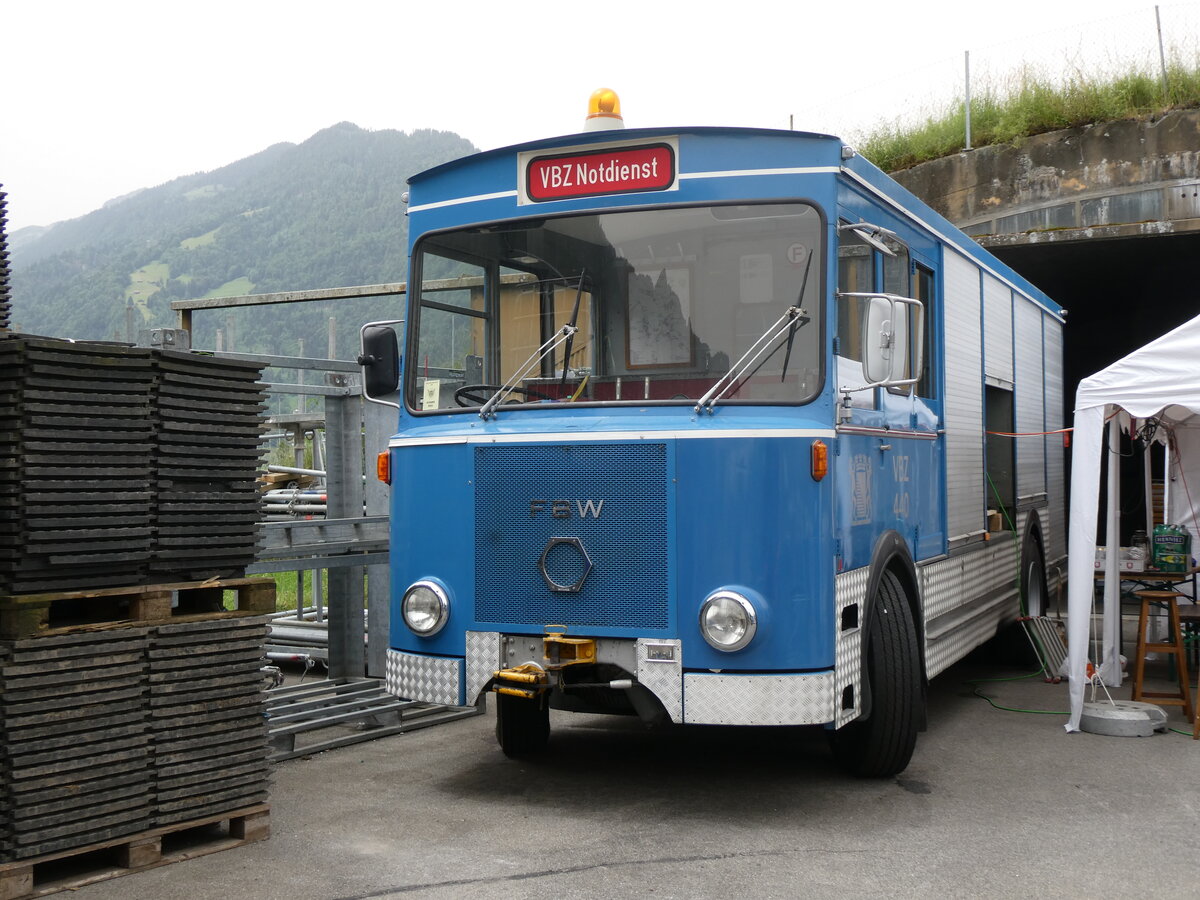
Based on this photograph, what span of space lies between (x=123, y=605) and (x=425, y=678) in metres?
1.51

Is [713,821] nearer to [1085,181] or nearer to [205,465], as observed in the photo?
[205,465]

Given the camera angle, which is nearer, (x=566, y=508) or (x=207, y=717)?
(x=207, y=717)

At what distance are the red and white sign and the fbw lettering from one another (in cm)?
152

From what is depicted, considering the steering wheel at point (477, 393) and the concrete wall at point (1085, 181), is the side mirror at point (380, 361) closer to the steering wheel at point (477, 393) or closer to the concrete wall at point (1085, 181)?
the steering wheel at point (477, 393)

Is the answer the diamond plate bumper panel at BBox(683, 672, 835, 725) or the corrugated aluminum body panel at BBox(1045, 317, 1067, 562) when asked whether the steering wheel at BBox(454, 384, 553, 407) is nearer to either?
the diamond plate bumper panel at BBox(683, 672, 835, 725)

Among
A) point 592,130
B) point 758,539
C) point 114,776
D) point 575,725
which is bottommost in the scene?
point 575,725

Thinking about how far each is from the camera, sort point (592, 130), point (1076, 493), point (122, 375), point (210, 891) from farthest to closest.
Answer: point (1076, 493) → point (592, 130) → point (122, 375) → point (210, 891)

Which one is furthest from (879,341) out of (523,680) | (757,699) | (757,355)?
(523,680)

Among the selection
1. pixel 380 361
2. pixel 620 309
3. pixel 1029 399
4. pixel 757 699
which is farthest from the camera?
pixel 1029 399

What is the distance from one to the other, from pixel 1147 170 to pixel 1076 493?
8076 millimetres

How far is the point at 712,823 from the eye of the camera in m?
5.82

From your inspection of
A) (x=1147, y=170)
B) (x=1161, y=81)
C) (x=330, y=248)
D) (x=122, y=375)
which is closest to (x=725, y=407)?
(x=122, y=375)

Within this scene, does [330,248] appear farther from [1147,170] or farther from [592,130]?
[592,130]

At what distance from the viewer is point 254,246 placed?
111 m
